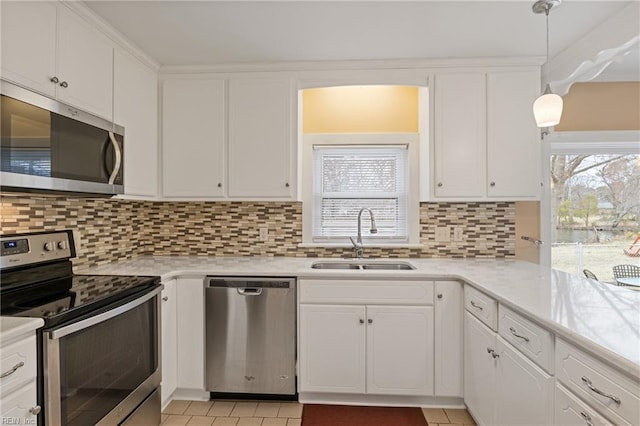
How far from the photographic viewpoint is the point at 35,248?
1.73 m

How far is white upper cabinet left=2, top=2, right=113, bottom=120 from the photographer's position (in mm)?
1444

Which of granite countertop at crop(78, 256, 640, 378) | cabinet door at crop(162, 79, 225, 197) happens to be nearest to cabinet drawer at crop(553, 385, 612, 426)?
granite countertop at crop(78, 256, 640, 378)

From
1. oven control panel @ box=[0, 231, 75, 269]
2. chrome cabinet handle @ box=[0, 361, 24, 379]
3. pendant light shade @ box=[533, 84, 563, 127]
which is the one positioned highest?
pendant light shade @ box=[533, 84, 563, 127]

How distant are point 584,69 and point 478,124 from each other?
71 cm

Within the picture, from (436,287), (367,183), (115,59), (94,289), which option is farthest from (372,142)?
(94,289)

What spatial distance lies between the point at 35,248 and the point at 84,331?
646 mm

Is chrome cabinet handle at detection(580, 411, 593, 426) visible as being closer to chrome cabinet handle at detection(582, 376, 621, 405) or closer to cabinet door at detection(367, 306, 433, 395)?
chrome cabinet handle at detection(582, 376, 621, 405)

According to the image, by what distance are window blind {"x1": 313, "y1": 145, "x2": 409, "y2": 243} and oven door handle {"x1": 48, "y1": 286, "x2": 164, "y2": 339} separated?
142 centimetres

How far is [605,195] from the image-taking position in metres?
2.72

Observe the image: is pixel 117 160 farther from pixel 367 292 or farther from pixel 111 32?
pixel 367 292

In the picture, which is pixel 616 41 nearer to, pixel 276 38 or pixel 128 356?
pixel 276 38

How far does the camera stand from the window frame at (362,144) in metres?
2.81

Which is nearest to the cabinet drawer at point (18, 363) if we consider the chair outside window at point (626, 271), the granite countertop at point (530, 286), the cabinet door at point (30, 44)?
the granite countertop at point (530, 286)

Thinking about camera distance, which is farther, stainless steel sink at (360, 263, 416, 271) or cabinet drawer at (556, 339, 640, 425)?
stainless steel sink at (360, 263, 416, 271)
